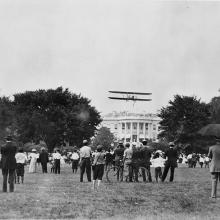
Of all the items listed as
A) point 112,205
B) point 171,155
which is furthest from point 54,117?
point 112,205

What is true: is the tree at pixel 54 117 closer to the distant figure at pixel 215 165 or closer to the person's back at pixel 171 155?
the person's back at pixel 171 155

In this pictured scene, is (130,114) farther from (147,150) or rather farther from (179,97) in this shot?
(147,150)

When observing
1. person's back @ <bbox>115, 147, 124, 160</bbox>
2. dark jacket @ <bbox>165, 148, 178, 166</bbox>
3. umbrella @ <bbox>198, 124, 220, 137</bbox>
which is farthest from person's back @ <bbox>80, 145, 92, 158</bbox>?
umbrella @ <bbox>198, 124, 220, 137</bbox>

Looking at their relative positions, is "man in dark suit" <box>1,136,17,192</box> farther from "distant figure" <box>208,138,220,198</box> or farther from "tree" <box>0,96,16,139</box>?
"tree" <box>0,96,16,139</box>

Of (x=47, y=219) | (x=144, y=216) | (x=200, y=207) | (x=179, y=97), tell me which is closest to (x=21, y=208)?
(x=47, y=219)

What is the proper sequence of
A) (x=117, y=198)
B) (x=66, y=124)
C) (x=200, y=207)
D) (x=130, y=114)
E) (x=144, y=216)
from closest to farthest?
(x=144, y=216)
(x=200, y=207)
(x=117, y=198)
(x=66, y=124)
(x=130, y=114)

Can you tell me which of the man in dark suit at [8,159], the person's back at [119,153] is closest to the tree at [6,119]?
the person's back at [119,153]

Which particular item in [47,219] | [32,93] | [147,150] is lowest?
[47,219]
